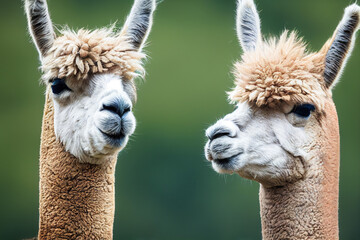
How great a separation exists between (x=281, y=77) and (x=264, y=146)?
389mm

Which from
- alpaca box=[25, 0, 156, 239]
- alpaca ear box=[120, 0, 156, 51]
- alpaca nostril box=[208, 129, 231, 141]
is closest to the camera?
alpaca nostril box=[208, 129, 231, 141]

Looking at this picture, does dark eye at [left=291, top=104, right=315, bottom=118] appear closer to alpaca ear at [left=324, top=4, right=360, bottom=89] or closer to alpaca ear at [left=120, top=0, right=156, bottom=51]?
alpaca ear at [left=324, top=4, right=360, bottom=89]

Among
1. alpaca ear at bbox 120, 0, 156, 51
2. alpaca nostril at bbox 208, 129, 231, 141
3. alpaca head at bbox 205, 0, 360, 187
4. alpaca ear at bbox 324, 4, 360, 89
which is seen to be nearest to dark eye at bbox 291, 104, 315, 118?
alpaca head at bbox 205, 0, 360, 187

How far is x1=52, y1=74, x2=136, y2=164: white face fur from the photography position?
2.91m

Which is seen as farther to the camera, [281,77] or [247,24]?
[247,24]

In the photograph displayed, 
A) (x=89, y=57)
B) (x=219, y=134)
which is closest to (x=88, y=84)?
(x=89, y=57)

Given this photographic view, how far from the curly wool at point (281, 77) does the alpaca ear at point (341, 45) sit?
39 millimetres

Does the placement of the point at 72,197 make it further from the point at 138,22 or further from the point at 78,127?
the point at 138,22

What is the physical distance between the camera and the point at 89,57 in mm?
3074

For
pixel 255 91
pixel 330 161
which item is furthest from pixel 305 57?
pixel 330 161

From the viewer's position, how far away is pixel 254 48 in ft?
10.8

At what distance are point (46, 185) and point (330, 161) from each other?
5.38 ft

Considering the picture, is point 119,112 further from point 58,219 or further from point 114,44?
point 58,219

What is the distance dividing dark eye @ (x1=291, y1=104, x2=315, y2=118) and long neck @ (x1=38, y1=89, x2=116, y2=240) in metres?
1.14
